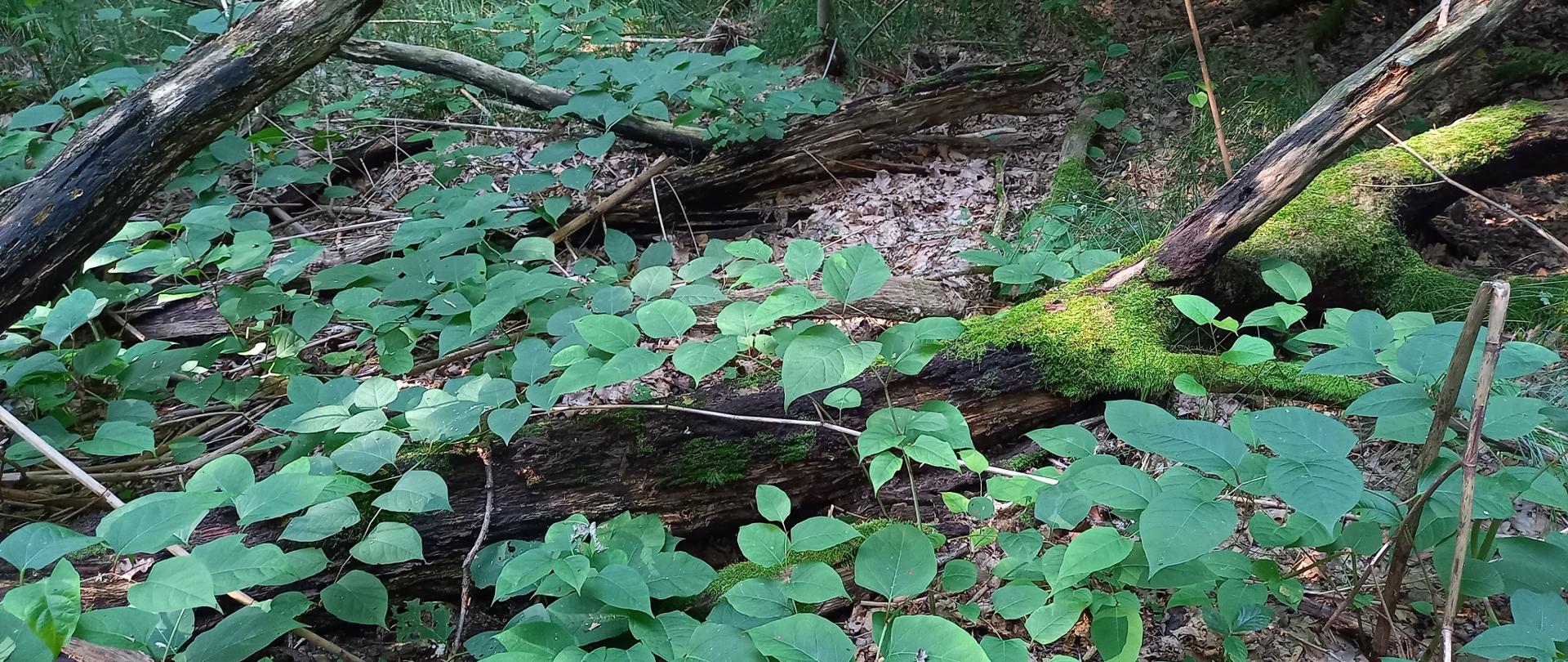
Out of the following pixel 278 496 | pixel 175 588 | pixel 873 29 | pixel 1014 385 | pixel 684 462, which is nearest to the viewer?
pixel 175 588

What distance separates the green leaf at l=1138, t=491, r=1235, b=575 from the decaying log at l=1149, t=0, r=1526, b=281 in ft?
4.88

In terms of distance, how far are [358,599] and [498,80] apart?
3020mm

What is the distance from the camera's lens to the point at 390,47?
4.03 m

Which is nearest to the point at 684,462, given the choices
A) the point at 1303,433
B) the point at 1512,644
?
the point at 1303,433

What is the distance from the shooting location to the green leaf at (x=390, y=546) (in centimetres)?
159

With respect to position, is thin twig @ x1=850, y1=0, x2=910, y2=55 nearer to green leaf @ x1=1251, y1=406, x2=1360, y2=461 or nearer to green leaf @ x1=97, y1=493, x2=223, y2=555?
green leaf @ x1=1251, y1=406, x2=1360, y2=461

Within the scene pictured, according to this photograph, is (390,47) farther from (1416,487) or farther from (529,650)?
(1416,487)

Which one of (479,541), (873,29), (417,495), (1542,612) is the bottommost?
(479,541)

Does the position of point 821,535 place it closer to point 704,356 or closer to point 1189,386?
point 704,356

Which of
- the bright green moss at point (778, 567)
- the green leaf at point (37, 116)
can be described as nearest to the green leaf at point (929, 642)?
the bright green moss at point (778, 567)

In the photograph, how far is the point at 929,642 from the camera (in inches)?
50.9

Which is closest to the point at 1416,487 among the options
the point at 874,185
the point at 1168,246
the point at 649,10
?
the point at 1168,246

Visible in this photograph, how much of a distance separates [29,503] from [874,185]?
11.8 feet

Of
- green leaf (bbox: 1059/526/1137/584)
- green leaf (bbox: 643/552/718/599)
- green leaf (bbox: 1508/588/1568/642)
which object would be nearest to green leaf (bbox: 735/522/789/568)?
green leaf (bbox: 643/552/718/599)
